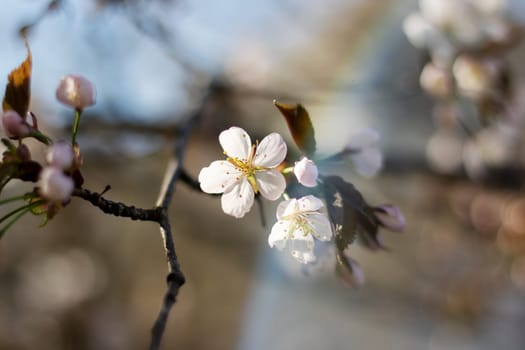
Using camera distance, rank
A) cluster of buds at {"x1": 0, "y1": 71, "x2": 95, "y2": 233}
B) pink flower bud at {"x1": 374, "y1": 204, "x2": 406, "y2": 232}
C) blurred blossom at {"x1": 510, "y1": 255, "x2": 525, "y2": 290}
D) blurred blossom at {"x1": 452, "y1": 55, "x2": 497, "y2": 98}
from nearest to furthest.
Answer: cluster of buds at {"x1": 0, "y1": 71, "x2": 95, "y2": 233} < pink flower bud at {"x1": 374, "y1": 204, "x2": 406, "y2": 232} < blurred blossom at {"x1": 452, "y1": 55, "x2": 497, "y2": 98} < blurred blossom at {"x1": 510, "y1": 255, "x2": 525, "y2": 290}

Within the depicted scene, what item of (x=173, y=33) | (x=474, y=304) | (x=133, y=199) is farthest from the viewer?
(x=133, y=199)

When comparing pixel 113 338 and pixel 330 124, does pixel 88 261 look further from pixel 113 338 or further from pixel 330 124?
pixel 330 124

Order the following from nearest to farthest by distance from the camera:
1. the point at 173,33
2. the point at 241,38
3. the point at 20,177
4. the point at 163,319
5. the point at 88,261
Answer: the point at 163,319, the point at 20,177, the point at 173,33, the point at 241,38, the point at 88,261

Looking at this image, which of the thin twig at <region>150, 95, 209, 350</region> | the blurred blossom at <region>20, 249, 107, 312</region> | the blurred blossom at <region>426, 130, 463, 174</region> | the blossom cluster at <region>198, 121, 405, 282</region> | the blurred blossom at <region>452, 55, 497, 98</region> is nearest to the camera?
the thin twig at <region>150, 95, 209, 350</region>

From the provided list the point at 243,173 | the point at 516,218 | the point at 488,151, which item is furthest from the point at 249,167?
the point at 516,218

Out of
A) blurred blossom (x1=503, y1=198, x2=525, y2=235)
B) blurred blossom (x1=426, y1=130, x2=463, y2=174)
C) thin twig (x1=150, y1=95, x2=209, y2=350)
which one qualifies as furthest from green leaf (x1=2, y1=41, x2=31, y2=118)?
blurred blossom (x1=503, y1=198, x2=525, y2=235)

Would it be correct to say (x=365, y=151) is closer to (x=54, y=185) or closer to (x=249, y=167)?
(x=249, y=167)

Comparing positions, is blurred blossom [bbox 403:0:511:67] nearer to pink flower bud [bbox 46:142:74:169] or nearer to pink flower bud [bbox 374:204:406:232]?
pink flower bud [bbox 374:204:406:232]

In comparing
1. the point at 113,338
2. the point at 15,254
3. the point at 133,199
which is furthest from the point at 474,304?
the point at 15,254
